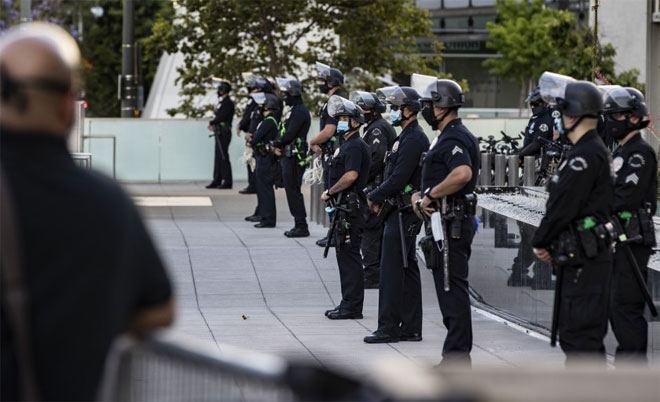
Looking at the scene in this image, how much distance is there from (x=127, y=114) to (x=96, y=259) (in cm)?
2895

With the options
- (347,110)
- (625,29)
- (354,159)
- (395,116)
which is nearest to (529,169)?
(347,110)

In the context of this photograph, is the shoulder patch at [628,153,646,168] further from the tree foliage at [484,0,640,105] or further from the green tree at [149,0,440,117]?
the tree foliage at [484,0,640,105]

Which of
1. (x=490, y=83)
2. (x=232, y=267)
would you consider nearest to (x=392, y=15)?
(x=232, y=267)

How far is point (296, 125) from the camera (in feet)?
61.8

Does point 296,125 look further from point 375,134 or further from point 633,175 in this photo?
point 633,175

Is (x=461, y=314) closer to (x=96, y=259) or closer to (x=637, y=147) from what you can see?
(x=637, y=147)

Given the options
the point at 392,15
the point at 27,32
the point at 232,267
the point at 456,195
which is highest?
the point at 392,15

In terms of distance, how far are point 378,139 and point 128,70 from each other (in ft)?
64.4

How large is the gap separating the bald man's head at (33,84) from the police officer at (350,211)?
29.9ft

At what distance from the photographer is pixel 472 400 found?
298cm

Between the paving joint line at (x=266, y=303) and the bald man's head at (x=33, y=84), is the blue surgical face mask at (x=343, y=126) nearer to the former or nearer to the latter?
the paving joint line at (x=266, y=303)

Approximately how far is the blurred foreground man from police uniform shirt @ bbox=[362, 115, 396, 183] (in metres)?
9.59

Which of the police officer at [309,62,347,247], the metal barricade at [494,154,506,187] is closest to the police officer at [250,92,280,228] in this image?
the metal barricade at [494,154,506,187]

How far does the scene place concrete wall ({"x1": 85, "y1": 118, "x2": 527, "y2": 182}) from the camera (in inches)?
1148
